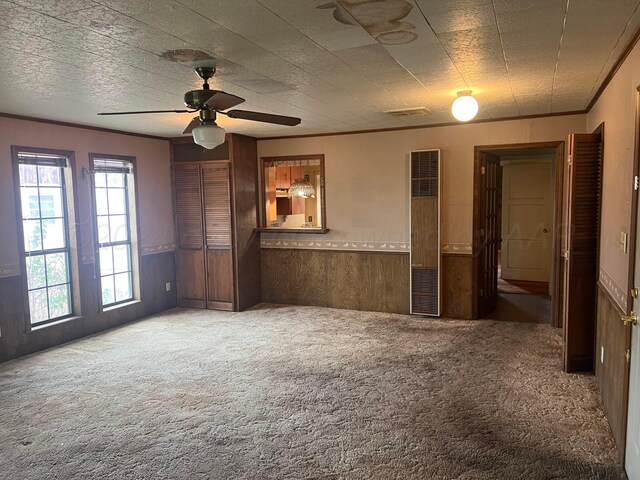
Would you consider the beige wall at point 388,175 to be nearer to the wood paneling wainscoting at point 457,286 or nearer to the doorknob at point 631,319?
the wood paneling wainscoting at point 457,286

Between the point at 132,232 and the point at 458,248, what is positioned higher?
the point at 132,232

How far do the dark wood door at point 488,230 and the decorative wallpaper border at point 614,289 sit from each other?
2142mm

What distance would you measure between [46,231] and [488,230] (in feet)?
16.4

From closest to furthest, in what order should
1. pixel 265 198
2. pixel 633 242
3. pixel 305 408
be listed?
1. pixel 633 242
2. pixel 305 408
3. pixel 265 198

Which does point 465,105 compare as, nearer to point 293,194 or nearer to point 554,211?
point 554,211

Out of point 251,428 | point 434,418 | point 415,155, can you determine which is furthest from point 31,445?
point 415,155

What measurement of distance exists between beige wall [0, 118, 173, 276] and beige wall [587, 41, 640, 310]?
4.92m

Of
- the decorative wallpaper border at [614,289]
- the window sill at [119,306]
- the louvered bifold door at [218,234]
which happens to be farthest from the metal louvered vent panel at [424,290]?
the window sill at [119,306]

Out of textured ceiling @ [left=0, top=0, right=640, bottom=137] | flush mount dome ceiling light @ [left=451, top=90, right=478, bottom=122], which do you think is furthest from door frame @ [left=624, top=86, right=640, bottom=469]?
flush mount dome ceiling light @ [left=451, top=90, right=478, bottom=122]

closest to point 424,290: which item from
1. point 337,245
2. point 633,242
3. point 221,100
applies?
point 337,245

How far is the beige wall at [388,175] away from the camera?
5184mm

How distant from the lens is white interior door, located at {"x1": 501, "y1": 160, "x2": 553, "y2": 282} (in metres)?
7.70

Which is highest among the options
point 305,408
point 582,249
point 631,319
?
point 582,249

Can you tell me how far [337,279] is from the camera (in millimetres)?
6121
